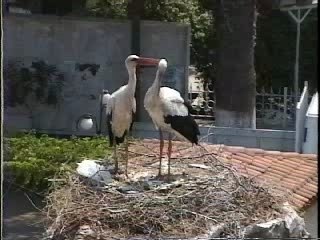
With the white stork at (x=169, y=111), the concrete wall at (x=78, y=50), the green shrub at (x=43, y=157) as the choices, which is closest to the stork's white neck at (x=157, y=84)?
the white stork at (x=169, y=111)

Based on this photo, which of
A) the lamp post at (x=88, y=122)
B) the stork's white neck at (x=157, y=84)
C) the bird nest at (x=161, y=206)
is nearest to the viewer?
the bird nest at (x=161, y=206)

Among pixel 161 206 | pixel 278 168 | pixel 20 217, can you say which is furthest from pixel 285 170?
pixel 20 217

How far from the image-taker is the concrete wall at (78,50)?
898 centimetres

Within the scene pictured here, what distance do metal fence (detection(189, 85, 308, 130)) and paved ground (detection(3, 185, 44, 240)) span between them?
7.79 feet

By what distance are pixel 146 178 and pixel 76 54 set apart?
4902 millimetres

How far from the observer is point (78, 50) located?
9156 millimetres

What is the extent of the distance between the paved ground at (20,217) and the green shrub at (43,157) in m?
0.21

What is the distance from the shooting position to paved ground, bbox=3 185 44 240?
5810mm

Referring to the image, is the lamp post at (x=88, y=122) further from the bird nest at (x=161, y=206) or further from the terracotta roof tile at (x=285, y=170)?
the bird nest at (x=161, y=206)

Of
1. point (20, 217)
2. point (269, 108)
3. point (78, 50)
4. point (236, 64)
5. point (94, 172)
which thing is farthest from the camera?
point (78, 50)

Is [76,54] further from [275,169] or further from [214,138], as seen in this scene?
[275,169]

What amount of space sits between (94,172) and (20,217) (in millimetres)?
2047

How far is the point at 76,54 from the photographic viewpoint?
9141mm

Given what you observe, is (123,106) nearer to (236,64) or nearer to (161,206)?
(161,206)
